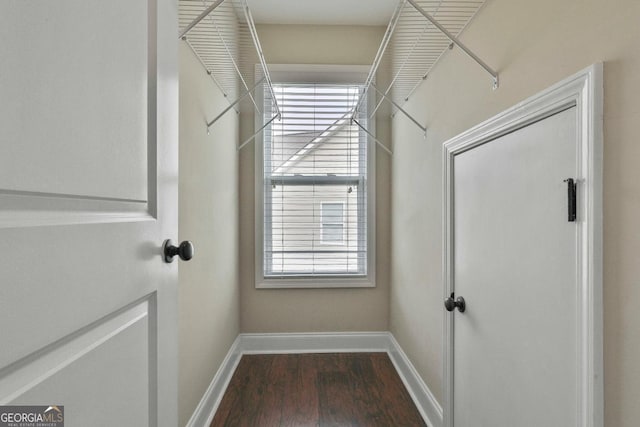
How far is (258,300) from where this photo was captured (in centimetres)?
265

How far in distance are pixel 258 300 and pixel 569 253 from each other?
2234mm

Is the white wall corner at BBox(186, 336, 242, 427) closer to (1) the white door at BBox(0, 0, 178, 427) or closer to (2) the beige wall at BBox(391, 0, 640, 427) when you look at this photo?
(1) the white door at BBox(0, 0, 178, 427)

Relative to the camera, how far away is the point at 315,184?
273cm

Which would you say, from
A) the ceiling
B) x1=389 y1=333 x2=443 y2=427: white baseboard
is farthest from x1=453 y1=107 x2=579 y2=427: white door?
the ceiling

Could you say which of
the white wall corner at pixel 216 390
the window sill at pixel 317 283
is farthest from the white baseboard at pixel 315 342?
the window sill at pixel 317 283

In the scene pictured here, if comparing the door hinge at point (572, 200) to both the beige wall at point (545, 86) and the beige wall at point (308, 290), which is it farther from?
the beige wall at point (308, 290)

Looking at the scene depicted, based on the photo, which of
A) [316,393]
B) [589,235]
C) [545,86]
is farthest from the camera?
[316,393]

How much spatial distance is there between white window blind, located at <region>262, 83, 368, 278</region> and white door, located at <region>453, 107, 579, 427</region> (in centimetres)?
134

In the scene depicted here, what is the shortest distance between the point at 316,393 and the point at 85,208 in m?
1.95

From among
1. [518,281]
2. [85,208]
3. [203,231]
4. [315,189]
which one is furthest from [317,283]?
[85,208]

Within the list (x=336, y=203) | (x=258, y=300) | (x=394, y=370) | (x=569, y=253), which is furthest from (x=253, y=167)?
(x=569, y=253)

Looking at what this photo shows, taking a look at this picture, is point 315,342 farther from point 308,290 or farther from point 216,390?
point 216,390

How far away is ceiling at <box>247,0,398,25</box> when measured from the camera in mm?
2348

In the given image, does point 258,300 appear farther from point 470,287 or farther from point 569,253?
point 569,253
